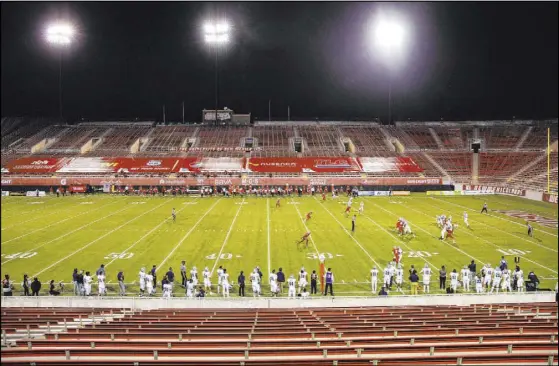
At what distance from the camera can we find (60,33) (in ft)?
170

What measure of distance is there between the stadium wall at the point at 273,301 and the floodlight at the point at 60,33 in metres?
45.7

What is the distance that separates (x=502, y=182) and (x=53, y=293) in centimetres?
5083

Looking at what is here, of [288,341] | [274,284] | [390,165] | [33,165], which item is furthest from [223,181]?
[288,341]

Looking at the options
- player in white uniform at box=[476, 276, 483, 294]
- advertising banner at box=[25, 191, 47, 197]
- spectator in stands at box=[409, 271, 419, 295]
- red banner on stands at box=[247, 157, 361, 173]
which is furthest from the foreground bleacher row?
red banner on stands at box=[247, 157, 361, 173]

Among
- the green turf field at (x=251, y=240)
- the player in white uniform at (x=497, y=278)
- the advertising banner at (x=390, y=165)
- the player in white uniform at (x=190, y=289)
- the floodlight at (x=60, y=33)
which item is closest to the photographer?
the player in white uniform at (x=190, y=289)

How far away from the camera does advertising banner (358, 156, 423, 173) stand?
5697 cm

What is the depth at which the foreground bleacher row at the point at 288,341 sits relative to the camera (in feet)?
18.0

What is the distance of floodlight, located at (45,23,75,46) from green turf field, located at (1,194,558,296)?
904 inches

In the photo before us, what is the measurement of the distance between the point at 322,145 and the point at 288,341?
2391 inches

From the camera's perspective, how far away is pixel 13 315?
1056 centimetres

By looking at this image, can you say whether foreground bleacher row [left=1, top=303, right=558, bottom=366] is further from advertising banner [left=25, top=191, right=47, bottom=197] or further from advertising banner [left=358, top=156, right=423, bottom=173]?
advertising banner [left=358, top=156, right=423, bottom=173]

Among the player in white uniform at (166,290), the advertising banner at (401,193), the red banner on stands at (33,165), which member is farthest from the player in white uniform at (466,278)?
the red banner on stands at (33,165)

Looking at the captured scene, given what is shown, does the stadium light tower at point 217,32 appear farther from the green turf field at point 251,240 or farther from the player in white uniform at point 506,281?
the player in white uniform at point 506,281

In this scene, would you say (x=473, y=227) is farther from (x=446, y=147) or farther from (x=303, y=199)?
(x=446, y=147)
